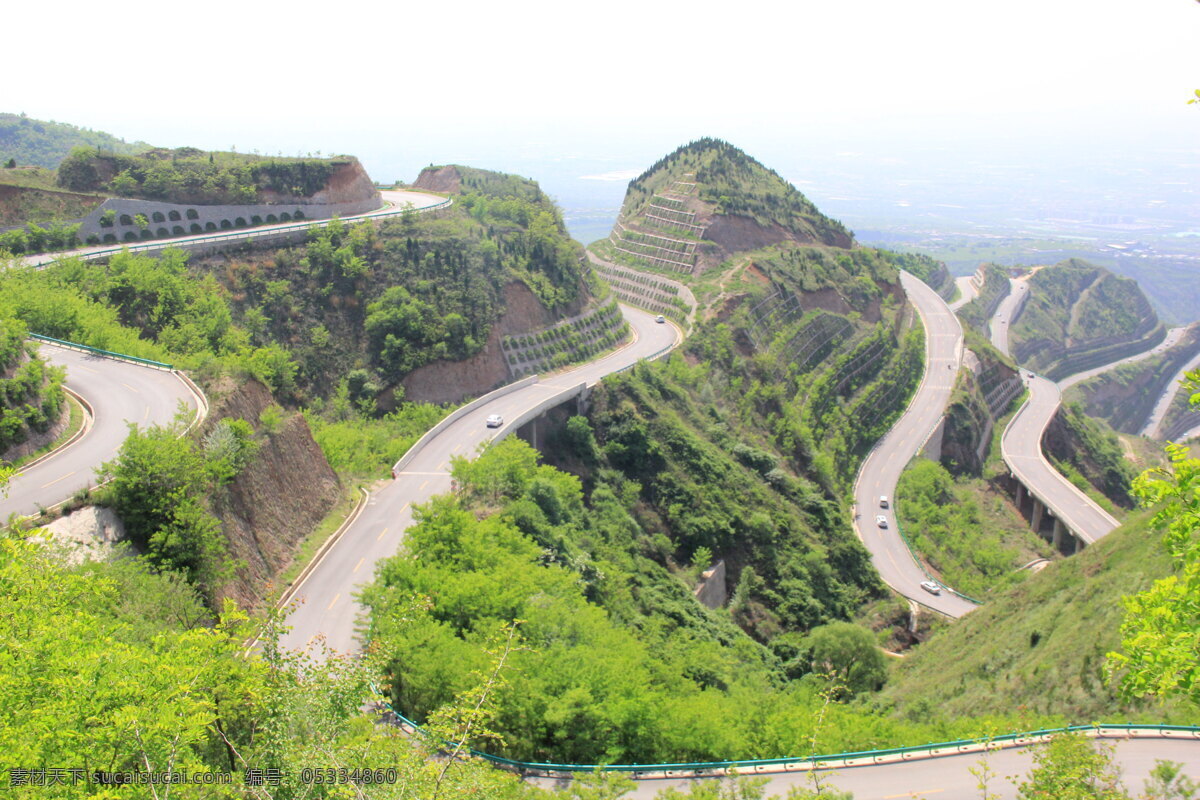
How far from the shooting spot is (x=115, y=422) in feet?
100

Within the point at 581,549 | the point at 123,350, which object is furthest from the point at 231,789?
the point at 123,350

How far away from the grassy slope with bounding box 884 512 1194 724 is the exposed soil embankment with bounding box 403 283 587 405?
3216cm

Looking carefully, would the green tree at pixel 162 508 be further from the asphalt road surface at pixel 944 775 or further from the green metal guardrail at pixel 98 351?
the asphalt road surface at pixel 944 775

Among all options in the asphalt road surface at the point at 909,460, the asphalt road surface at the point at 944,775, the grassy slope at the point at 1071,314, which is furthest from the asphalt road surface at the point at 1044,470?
the grassy slope at the point at 1071,314

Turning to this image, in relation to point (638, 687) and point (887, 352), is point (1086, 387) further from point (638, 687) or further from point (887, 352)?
point (638, 687)

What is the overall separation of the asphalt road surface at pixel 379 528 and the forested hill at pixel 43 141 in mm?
70936

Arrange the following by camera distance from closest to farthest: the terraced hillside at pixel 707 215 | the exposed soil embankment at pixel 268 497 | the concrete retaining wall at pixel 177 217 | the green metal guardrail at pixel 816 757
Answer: the green metal guardrail at pixel 816 757
the exposed soil embankment at pixel 268 497
the concrete retaining wall at pixel 177 217
the terraced hillside at pixel 707 215

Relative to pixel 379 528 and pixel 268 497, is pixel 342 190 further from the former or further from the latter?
pixel 268 497

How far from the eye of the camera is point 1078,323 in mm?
177875

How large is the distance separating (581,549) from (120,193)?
4180cm

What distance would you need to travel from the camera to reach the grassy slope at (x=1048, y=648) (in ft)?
90.4

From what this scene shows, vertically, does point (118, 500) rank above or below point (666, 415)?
above

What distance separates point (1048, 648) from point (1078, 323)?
171 meters

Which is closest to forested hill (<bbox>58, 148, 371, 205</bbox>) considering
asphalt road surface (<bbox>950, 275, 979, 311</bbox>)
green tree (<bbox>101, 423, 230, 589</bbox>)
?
green tree (<bbox>101, 423, 230, 589</bbox>)
